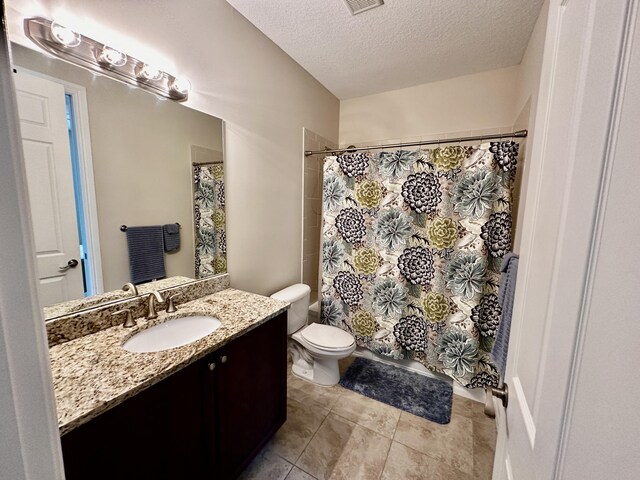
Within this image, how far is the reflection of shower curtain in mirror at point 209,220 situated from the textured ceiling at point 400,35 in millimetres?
1028

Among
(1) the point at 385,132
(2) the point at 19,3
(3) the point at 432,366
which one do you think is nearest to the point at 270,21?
(2) the point at 19,3

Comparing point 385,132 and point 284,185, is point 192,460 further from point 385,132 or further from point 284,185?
point 385,132

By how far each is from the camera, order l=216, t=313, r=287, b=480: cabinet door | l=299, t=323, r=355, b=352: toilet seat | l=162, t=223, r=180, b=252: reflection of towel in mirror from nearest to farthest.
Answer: l=216, t=313, r=287, b=480: cabinet door → l=162, t=223, r=180, b=252: reflection of towel in mirror → l=299, t=323, r=355, b=352: toilet seat

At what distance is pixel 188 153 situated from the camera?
4.66 feet

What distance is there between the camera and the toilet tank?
194cm

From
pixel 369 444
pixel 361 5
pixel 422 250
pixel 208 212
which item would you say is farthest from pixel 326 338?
pixel 361 5

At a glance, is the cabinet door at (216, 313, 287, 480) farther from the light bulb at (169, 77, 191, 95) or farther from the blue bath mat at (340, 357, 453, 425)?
the light bulb at (169, 77, 191, 95)

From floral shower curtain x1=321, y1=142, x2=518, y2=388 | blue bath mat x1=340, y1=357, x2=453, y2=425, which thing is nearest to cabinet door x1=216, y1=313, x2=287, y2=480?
blue bath mat x1=340, y1=357, x2=453, y2=425

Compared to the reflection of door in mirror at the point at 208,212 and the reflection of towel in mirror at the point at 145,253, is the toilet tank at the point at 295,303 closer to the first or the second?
the reflection of door in mirror at the point at 208,212

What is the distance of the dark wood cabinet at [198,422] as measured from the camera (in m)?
0.74

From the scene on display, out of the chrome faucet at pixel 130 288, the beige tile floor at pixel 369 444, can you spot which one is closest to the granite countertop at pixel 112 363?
the chrome faucet at pixel 130 288

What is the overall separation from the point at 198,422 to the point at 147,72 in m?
1.51

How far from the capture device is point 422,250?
1.92 meters

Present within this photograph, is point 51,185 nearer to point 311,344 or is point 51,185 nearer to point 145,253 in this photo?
point 145,253
